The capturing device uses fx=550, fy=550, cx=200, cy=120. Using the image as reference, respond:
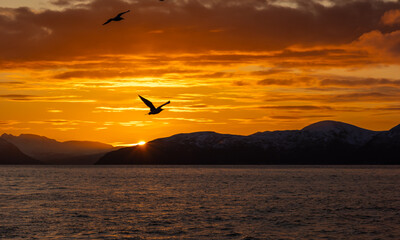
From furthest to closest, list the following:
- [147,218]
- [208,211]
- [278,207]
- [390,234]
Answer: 1. [278,207]
2. [208,211]
3. [147,218]
4. [390,234]

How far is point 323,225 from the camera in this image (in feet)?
205

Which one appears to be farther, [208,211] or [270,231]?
[208,211]

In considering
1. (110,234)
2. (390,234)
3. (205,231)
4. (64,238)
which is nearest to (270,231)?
(205,231)

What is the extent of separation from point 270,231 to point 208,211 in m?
18.6

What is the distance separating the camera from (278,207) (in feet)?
270

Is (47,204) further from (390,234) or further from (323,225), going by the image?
(390,234)

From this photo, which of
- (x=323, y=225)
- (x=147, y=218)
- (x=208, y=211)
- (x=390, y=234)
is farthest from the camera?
(x=208, y=211)

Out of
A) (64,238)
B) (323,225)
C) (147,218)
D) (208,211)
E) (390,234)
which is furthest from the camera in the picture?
(208,211)

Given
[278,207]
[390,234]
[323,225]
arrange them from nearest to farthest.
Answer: [390,234], [323,225], [278,207]

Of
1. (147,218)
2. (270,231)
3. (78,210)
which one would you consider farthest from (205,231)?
(78,210)

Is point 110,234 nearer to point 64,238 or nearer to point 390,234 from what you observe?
point 64,238

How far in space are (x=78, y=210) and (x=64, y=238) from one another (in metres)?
24.8

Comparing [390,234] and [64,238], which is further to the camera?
[390,234]

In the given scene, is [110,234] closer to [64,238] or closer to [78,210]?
[64,238]
